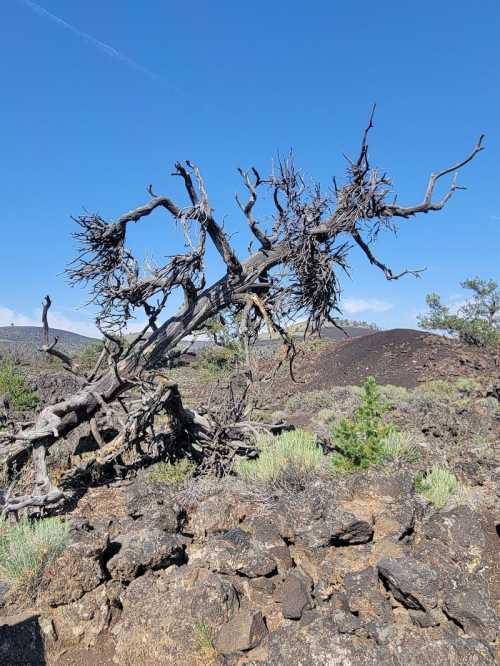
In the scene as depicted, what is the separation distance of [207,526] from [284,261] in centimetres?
328

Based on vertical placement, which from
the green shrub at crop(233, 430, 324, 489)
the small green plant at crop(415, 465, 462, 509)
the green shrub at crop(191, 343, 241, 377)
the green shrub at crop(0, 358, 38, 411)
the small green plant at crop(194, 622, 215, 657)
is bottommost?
the small green plant at crop(194, 622, 215, 657)

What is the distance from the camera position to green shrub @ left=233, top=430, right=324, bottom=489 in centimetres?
530

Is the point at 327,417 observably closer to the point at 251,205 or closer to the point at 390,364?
the point at 251,205

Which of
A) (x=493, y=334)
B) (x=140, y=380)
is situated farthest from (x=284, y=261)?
(x=493, y=334)

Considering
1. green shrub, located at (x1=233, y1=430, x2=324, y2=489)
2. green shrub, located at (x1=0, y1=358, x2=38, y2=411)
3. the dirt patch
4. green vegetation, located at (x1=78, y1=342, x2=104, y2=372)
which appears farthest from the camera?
green vegetation, located at (x1=78, y1=342, x2=104, y2=372)

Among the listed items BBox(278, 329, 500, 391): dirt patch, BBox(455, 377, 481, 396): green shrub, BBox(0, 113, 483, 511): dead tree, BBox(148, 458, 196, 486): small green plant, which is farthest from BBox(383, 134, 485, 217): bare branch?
BBox(278, 329, 500, 391): dirt patch

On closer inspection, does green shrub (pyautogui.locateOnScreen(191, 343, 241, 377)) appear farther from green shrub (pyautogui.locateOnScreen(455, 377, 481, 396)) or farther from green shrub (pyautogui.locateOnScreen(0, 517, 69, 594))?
green shrub (pyautogui.locateOnScreen(0, 517, 69, 594))

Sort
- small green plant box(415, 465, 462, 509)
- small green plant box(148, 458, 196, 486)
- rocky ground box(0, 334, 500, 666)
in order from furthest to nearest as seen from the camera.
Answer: small green plant box(148, 458, 196, 486)
small green plant box(415, 465, 462, 509)
rocky ground box(0, 334, 500, 666)

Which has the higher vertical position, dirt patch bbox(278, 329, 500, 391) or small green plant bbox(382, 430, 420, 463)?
dirt patch bbox(278, 329, 500, 391)

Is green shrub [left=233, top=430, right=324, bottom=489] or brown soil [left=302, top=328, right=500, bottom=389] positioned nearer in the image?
green shrub [left=233, top=430, right=324, bottom=489]

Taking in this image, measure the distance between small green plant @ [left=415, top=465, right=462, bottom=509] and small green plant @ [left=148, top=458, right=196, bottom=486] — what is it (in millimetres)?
2674

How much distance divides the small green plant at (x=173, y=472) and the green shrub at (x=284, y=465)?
1.95 feet

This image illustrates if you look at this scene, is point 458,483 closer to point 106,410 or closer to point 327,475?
point 327,475

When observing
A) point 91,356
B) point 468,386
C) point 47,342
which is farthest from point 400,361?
point 47,342
